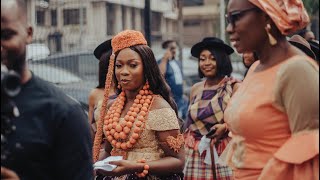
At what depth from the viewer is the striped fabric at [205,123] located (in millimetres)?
6988

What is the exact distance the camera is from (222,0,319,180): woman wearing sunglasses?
3.27 m

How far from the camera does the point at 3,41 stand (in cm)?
263

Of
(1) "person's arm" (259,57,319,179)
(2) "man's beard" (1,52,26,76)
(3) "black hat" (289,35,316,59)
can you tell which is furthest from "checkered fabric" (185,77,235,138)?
(2) "man's beard" (1,52,26,76)

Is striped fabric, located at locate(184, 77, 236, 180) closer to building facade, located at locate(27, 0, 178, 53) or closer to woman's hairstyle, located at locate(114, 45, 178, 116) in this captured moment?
woman's hairstyle, located at locate(114, 45, 178, 116)

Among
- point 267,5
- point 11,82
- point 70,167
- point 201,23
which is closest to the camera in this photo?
point 11,82

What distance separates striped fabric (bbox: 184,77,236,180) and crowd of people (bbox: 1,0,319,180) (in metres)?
1.49

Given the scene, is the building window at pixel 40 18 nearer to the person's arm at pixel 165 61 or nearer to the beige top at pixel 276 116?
the person's arm at pixel 165 61

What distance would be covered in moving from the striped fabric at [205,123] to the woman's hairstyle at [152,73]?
2.10 metres

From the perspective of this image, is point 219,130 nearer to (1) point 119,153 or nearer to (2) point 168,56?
(1) point 119,153

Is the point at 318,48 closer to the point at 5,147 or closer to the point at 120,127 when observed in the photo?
the point at 120,127

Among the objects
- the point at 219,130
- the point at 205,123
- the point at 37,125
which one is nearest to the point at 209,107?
the point at 205,123

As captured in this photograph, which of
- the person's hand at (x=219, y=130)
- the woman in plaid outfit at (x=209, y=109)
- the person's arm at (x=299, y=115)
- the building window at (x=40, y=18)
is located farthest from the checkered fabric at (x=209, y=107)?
the building window at (x=40, y=18)

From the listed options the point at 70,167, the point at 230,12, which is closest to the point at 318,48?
the point at 230,12

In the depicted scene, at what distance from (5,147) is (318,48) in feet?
10.5
